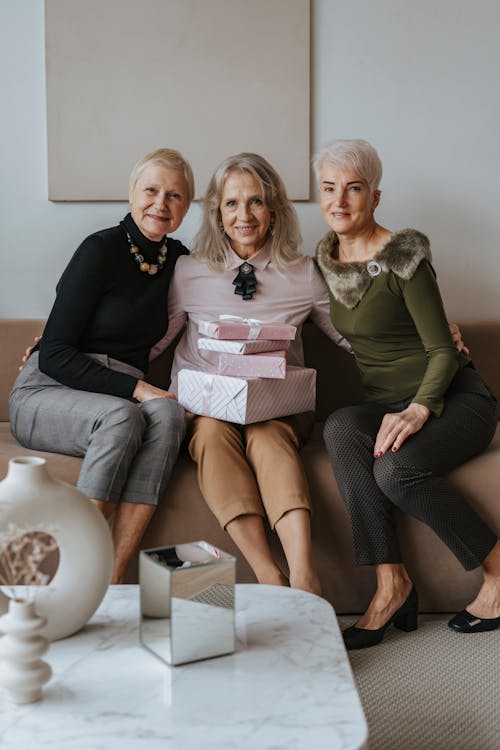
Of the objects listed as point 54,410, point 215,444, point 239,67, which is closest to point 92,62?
point 239,67

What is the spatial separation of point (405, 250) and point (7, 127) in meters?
1.55

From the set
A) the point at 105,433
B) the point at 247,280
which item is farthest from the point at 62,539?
the point at 247,280

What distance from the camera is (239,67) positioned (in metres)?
3.00

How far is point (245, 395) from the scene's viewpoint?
2246 millimetres

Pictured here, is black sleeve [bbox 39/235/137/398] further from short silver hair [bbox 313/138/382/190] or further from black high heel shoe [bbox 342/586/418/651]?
black high heel shoe [bbox 342/586/418/651]

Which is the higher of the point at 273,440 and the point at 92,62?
the point at 92,62

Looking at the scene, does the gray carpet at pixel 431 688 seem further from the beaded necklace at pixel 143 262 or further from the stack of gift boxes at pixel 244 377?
the beaded necklace at pixel 143 262

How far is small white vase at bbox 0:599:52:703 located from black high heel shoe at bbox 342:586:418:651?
1.07 metres

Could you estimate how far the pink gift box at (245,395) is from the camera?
2.26 metres

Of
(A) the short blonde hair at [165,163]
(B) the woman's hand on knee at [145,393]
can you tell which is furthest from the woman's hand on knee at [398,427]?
(A) the short blonde hair at [165,163]

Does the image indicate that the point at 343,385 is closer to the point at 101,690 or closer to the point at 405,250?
the point at 405,250

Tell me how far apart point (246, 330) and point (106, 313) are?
0.45 metres

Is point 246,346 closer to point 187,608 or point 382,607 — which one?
point 382,607

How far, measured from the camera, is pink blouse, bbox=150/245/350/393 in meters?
2.58
